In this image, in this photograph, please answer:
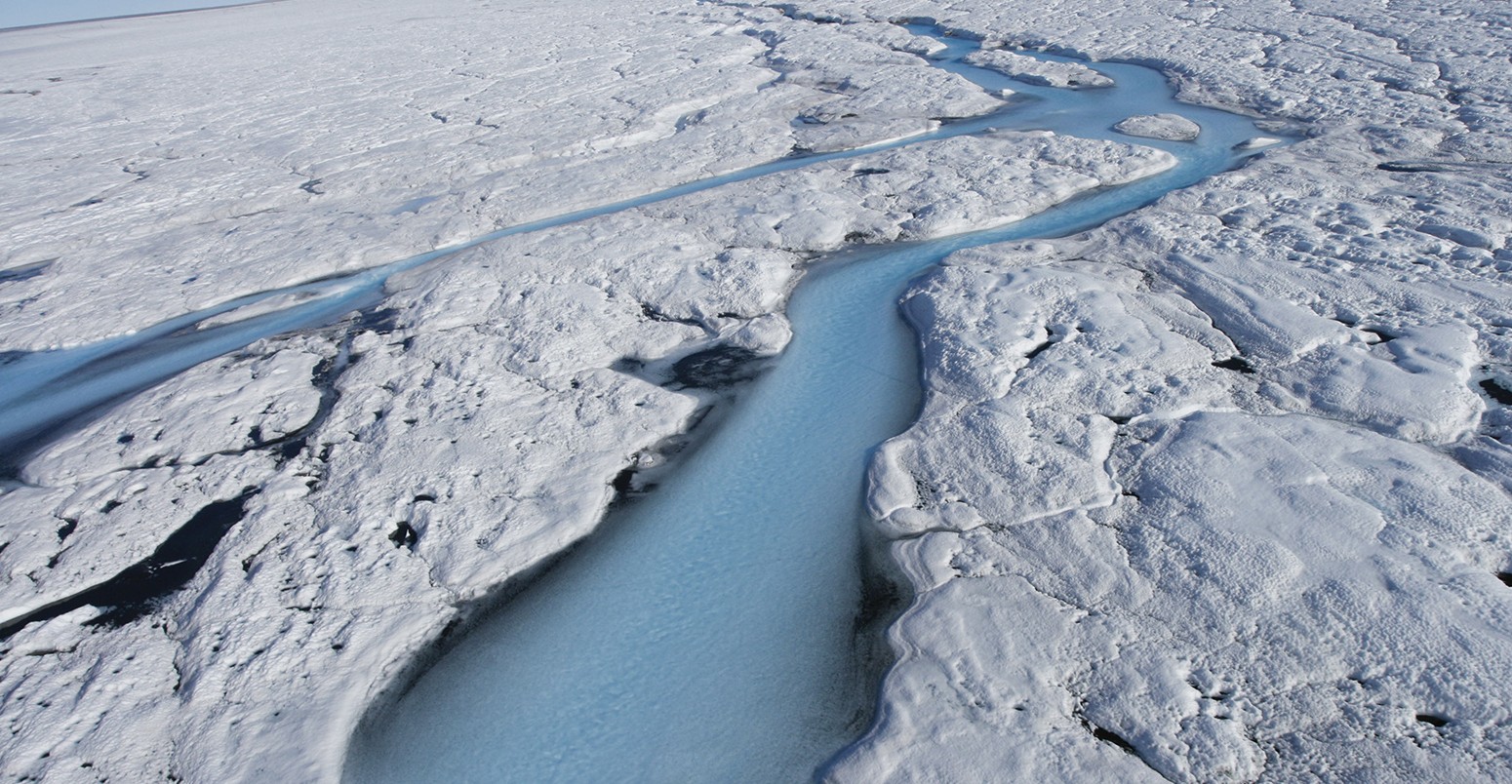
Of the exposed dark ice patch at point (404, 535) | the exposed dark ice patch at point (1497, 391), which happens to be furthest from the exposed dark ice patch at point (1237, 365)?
the exposed dark ice patch at point (404, 535)

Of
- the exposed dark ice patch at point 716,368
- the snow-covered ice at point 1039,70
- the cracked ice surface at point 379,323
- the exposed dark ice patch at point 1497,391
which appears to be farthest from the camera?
the snow-covered ice at point 1039,70

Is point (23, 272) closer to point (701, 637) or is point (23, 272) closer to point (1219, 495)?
point (701, 637)

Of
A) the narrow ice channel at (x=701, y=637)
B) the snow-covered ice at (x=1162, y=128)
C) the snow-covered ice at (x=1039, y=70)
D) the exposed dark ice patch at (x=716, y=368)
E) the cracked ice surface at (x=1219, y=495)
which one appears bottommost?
the narrow ice channel at (x=701, y=637)

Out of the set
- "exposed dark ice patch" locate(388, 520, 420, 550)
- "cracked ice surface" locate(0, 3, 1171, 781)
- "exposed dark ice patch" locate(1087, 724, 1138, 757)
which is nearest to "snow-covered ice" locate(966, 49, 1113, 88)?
"cracked ice surface" locate(0, 3, 1171, 781)

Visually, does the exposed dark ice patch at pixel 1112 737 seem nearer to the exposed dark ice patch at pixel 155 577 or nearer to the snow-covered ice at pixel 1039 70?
the exposed dark ice patch at pixel 155 577

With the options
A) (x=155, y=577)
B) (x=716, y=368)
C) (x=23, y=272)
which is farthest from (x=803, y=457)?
(x=23, y=272)

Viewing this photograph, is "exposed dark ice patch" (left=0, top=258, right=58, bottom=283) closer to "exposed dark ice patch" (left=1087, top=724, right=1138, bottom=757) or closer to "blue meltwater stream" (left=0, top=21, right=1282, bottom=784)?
"blue meltwater stream" (left=0, top=21, right=1282, bottom=784)

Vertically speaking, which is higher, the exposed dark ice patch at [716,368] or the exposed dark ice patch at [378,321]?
the exposed dark ice patch at [716,368]
